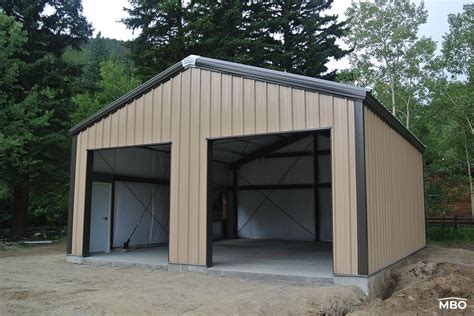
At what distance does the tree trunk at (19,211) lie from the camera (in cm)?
1545

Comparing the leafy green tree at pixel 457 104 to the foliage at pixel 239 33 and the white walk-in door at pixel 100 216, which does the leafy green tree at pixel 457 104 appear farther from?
the white walk-in door at pixel 100 216

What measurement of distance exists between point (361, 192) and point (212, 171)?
182 inches

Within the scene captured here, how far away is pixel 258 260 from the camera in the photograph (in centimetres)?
950

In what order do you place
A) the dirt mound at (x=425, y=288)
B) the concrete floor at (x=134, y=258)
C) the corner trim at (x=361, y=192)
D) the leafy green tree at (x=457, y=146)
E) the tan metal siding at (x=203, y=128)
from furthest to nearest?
the leafy green tree at (x=457, y=146), the concrete floor at (x=134, y=258), the tan metal siding at (x=203, y=128), the corner trim at (x=361, y=192), the dirt mound at (x=425, y=288)

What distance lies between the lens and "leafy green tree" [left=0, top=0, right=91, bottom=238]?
1436 centimetres

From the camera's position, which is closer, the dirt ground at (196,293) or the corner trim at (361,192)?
the dirt ground at (196,293)

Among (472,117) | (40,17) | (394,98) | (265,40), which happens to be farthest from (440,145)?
(40,17)

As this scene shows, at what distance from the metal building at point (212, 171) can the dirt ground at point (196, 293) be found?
1.81ft

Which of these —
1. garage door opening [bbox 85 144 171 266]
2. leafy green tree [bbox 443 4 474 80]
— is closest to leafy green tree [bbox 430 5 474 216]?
leafy green tree [bbox 443 4 474 80]

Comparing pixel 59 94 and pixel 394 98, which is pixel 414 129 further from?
pixel 59 94

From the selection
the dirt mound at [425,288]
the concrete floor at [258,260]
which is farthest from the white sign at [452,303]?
the concrete floor at [258,260]

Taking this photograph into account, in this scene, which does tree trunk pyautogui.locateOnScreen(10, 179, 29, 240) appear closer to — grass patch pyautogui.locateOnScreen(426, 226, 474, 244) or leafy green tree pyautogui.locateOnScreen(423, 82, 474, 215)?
grass patch pyautogui.locateOnScreen(426, 226, 474, 244)

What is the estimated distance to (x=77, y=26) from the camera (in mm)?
16625

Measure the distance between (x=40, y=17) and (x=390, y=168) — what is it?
13.9 m
